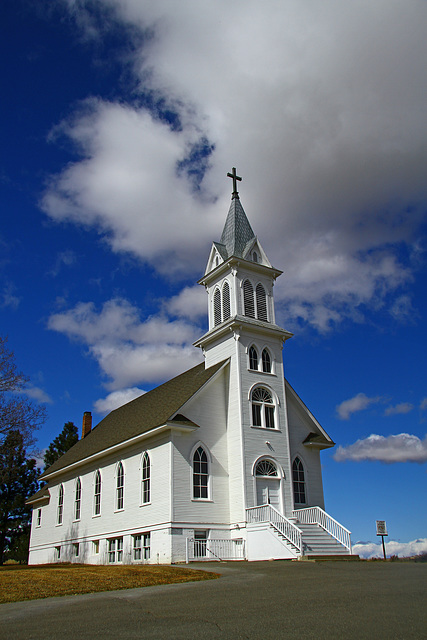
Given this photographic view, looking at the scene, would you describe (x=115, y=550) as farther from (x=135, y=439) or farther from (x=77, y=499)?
(x=77, y=499)

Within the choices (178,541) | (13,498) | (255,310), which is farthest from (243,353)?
(13,498)

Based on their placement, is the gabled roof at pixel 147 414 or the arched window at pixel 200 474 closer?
the arched window at pixel 200 474

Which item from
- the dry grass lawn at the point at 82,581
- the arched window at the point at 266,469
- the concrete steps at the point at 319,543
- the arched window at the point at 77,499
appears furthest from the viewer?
the arched window at the point at 77,499

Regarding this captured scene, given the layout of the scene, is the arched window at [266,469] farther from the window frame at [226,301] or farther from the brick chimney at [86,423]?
the brick chimney at [86,423]

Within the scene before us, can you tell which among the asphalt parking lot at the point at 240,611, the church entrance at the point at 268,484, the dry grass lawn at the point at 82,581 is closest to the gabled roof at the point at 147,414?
the church entrance at the point at 268,484

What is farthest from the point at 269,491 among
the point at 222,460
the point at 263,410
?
the point at 263,410

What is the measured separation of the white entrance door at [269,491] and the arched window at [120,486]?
24.3 ft

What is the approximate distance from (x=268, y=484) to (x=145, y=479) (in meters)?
6.03

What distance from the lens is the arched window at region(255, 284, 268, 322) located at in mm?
31716

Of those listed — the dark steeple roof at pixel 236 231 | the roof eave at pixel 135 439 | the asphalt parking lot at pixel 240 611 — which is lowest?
the asphalt parking lot at pixel 240 611

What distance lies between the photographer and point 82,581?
1545 centimetres

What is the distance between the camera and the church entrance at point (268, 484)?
1086 inches

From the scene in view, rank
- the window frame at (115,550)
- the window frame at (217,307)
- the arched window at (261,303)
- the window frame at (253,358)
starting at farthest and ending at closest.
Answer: the window frame at (217,307) < the arched window at (261,303) < the window frame at (253,358) < the window frame at (115,550)

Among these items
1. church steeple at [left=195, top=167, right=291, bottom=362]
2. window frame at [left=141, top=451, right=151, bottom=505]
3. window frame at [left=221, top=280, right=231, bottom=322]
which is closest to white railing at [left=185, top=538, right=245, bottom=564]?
window frame at [left=141, top=451, right=151, bottom=505]
